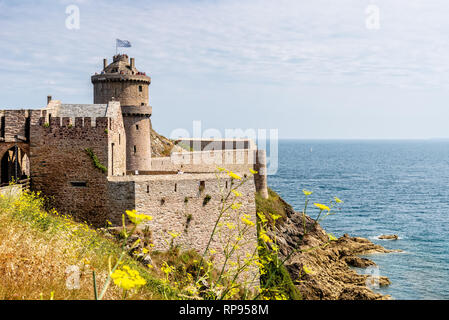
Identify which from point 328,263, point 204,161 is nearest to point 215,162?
point 204,161

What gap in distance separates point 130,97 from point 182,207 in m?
9.96

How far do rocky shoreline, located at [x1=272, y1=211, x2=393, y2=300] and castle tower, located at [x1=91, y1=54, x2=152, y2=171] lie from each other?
38.3 feet

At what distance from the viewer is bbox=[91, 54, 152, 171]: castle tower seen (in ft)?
93.1

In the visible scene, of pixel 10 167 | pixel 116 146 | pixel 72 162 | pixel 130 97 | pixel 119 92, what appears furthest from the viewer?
pixel 130 97

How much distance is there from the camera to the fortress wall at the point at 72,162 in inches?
802

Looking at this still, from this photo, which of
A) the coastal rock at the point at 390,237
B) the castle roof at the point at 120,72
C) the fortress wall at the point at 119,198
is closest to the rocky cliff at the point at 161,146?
the castle roof at the point at 120,72

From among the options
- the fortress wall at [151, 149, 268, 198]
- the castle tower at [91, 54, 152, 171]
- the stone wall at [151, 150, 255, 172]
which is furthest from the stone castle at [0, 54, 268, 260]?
the fortress wall at [151, 149, 268, 198]

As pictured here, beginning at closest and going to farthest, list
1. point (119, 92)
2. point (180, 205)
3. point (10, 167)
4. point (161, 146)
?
1. point (180, 205)
2. point (10, 167)
3. point (119, 92)
4. point (161, 146)

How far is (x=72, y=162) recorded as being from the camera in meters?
20.5

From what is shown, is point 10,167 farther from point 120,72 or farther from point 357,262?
point 357,262

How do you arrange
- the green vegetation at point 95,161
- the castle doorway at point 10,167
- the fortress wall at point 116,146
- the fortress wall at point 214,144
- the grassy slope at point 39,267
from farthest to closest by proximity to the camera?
the fortress wall at point 214,144, the castle doorway at point 10,167, the fortress wall at point 116,146, the green vegetation at point 95,161, the grassy slope at point 39,267

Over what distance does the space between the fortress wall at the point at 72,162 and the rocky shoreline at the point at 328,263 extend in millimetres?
12607

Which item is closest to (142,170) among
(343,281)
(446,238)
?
(343,281)

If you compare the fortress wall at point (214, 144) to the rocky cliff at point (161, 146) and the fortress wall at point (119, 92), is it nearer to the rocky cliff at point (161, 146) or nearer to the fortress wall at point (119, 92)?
the rocky cliff at point (161, 146)
